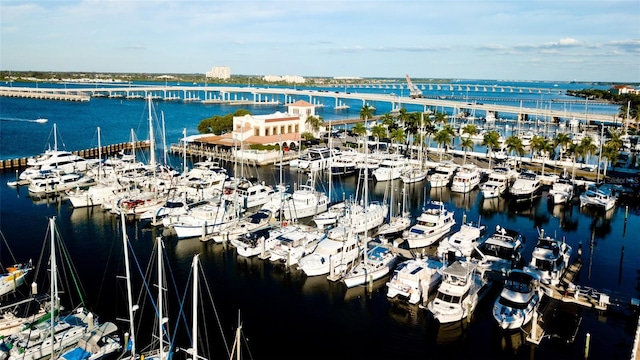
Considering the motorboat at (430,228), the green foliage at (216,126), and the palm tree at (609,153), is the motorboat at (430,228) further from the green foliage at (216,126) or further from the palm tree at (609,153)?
the green foliage at (216,126)

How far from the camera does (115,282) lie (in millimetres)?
28141

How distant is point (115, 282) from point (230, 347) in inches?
396

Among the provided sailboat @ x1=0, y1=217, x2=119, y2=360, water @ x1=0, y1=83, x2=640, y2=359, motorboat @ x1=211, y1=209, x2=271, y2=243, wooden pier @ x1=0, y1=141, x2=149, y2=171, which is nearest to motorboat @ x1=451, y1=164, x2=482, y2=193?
water @ x1=0, y1=83, x2=640, y2=359

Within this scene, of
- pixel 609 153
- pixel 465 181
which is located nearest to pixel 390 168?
pixel 465 181

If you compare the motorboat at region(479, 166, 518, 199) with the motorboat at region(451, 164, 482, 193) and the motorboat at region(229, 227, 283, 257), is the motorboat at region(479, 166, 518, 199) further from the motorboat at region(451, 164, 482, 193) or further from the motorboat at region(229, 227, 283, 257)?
the motorboat at region(229, 227, 283, 257)

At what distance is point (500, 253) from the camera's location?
1204 inches

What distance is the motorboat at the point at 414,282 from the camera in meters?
25.8

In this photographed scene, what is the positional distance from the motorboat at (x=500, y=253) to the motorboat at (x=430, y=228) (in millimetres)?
3163

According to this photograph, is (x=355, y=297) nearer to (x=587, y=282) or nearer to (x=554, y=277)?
(x=554, y=277)

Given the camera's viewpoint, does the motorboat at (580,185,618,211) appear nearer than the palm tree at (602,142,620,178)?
Yes

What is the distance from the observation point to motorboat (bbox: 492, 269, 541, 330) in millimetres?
23031

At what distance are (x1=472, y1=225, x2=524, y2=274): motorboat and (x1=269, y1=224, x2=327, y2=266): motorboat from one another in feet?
33.8

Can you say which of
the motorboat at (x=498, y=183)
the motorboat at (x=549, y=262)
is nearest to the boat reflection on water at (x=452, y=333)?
the motorboat at (x=549, y=262)

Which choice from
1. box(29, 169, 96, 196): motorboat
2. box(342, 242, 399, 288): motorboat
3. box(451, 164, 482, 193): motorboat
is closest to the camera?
box(342, 242, 399, 288): motorboat
